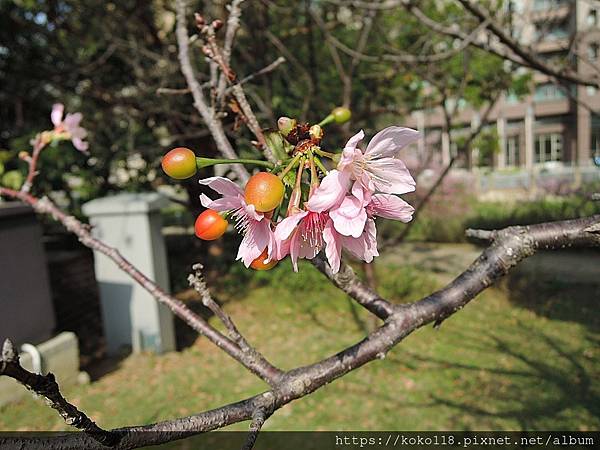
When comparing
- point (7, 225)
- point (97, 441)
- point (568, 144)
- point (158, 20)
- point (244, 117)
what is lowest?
point (568, 144)

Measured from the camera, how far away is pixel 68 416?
2.07 feet

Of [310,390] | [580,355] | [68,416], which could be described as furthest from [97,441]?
[580,355]

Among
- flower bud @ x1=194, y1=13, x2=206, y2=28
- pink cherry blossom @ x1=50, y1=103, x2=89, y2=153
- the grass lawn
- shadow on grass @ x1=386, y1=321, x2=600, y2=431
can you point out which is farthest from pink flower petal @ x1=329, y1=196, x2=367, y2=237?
shadow on grass @ x1=386, y1=321, x2=600, y2=431

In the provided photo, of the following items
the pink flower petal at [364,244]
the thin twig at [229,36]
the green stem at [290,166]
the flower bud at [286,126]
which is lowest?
the pink flower petal at [364,244]

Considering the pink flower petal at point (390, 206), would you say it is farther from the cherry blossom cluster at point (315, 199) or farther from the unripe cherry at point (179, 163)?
the unripe cherry at point (179, 163)

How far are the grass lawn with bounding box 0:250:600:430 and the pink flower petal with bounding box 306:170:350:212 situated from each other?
2709 mm

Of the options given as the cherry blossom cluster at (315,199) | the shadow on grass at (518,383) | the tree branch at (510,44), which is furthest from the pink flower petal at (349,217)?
the shadow on grass at (518,383)

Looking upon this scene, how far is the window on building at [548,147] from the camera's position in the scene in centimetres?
2923

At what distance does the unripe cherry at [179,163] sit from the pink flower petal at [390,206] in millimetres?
325

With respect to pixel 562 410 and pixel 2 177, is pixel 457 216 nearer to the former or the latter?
pixel 562 410

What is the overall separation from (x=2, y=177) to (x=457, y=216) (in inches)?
373

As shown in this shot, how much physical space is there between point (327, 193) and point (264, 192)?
0.10 meters

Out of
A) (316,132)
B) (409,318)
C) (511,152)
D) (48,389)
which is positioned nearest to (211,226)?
(316,132)

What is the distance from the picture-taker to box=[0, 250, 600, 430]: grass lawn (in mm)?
3580
